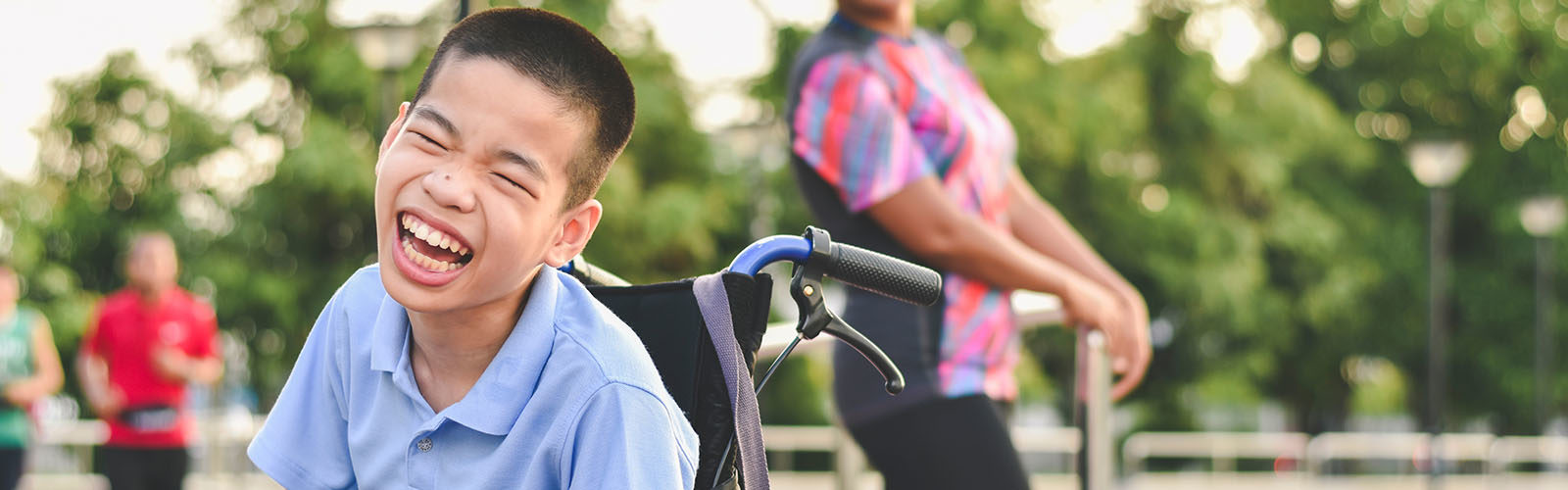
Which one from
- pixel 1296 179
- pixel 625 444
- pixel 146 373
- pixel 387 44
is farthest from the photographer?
pixel 1296 179

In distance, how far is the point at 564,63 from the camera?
1676 millimetres

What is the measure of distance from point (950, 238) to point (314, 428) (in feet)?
3.70

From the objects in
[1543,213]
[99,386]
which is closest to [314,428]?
[99,386]

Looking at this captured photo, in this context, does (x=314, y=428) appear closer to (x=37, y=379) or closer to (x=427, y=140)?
(x=427, y=140)

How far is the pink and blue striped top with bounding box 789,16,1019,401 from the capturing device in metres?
2.64

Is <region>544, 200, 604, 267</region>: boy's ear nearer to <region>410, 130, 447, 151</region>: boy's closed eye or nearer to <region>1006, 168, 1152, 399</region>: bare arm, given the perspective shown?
<region>410, 130, 447, 151</region>: boy's closed eye

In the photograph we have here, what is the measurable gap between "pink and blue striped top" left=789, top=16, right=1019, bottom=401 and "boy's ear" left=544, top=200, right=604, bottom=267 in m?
0.93

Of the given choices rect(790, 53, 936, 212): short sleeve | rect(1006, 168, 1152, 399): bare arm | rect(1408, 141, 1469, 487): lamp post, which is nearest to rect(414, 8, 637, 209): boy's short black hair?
rect(790, 53, 936, 212): short sleeve

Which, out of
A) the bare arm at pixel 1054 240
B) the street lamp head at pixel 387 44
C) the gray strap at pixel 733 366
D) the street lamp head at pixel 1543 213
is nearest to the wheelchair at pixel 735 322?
the gray strap at pixel 733 366

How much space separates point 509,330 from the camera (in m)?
1.78

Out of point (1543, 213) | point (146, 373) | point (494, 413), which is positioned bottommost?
point (494, 413)

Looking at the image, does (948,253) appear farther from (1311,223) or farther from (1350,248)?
(1350,248)

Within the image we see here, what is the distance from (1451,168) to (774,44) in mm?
7349

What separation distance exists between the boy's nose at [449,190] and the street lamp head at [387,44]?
9663 mm
